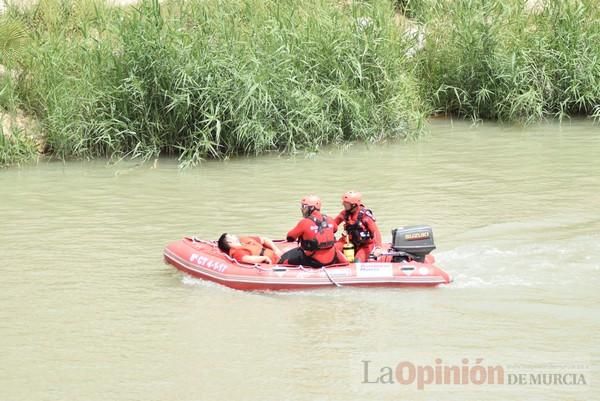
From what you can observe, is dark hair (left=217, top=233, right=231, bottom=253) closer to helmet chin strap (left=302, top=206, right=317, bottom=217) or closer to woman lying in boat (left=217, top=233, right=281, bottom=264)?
woman lying in boat (left=217, top=233, right=281, bottom=264)

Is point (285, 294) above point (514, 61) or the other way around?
the other way around

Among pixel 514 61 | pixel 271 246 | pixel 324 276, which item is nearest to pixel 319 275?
pixel 324 276

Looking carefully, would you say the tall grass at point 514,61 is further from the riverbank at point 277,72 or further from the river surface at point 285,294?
the river surface at point 285,294

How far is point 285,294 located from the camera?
9109 millimetres

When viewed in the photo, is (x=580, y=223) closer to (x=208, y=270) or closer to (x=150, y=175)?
(x=208, y=270)

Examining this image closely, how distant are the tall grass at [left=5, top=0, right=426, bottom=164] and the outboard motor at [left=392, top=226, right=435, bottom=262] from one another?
4.64 metres

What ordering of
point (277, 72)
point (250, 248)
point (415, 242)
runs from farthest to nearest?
1. point (277, 72)
2. point (250, 248)
3. point (415, 242)

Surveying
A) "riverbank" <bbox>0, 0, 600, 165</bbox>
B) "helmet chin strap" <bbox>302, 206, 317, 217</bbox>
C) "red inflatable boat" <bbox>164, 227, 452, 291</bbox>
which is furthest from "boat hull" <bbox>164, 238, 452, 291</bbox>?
"riverbank" <bbox>0, 0, 600, 165</bbox>

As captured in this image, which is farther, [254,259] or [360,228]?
[360,228]

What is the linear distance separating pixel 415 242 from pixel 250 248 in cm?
145

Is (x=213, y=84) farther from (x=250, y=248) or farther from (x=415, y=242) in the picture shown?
(x=415, y=242)

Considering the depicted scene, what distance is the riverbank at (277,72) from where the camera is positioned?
13.8 meters

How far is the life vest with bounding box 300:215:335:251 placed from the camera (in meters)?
9.29

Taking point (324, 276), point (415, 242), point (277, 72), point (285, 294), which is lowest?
point (285, 294)
